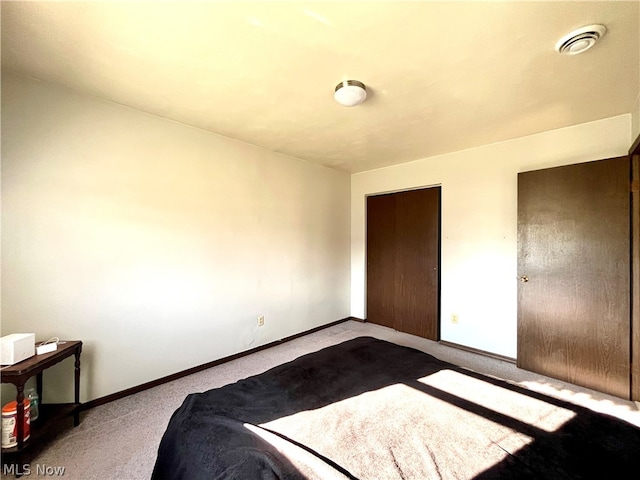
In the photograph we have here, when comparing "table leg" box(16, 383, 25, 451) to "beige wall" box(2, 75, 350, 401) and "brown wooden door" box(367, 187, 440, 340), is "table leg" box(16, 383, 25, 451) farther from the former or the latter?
"brown wooden door" box(367, 187, 440, 340)

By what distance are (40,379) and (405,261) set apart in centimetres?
379

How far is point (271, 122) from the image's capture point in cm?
259

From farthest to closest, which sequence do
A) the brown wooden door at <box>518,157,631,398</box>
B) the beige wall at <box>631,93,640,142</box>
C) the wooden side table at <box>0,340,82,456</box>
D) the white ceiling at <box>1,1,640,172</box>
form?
the brown wooden door at <box>518,157,631,398</box>
the beige wall at <box>631,93,640,142</box>
the wooden side table at <box>0,340,82,456</box>
the white ceiling at <box>1,1,640,172</box>

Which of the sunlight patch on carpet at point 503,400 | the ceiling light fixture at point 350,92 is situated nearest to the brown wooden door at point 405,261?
the ceiling light fixture at point 350,92

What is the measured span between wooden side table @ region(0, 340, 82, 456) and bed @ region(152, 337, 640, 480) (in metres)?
1.00

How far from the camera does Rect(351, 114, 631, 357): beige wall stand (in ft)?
8.65

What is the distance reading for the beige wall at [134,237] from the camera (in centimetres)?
190

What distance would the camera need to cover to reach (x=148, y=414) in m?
2.06

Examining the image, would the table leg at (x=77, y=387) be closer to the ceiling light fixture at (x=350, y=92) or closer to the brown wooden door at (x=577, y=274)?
the ceiling light fixture at (x=350, y=92)

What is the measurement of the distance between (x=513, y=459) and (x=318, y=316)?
3.19 m

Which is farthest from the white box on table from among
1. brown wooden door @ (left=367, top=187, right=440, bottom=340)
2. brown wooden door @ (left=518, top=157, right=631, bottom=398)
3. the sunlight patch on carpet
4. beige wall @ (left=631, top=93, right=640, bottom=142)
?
beige wall @ (left=631, top=93, right=640, bottom=142)

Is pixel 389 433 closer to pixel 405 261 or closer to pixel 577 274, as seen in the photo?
pixel 577 274

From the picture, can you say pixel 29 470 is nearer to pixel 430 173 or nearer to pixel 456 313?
pixel 456 313

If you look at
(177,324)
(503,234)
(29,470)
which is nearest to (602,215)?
(503,234)
